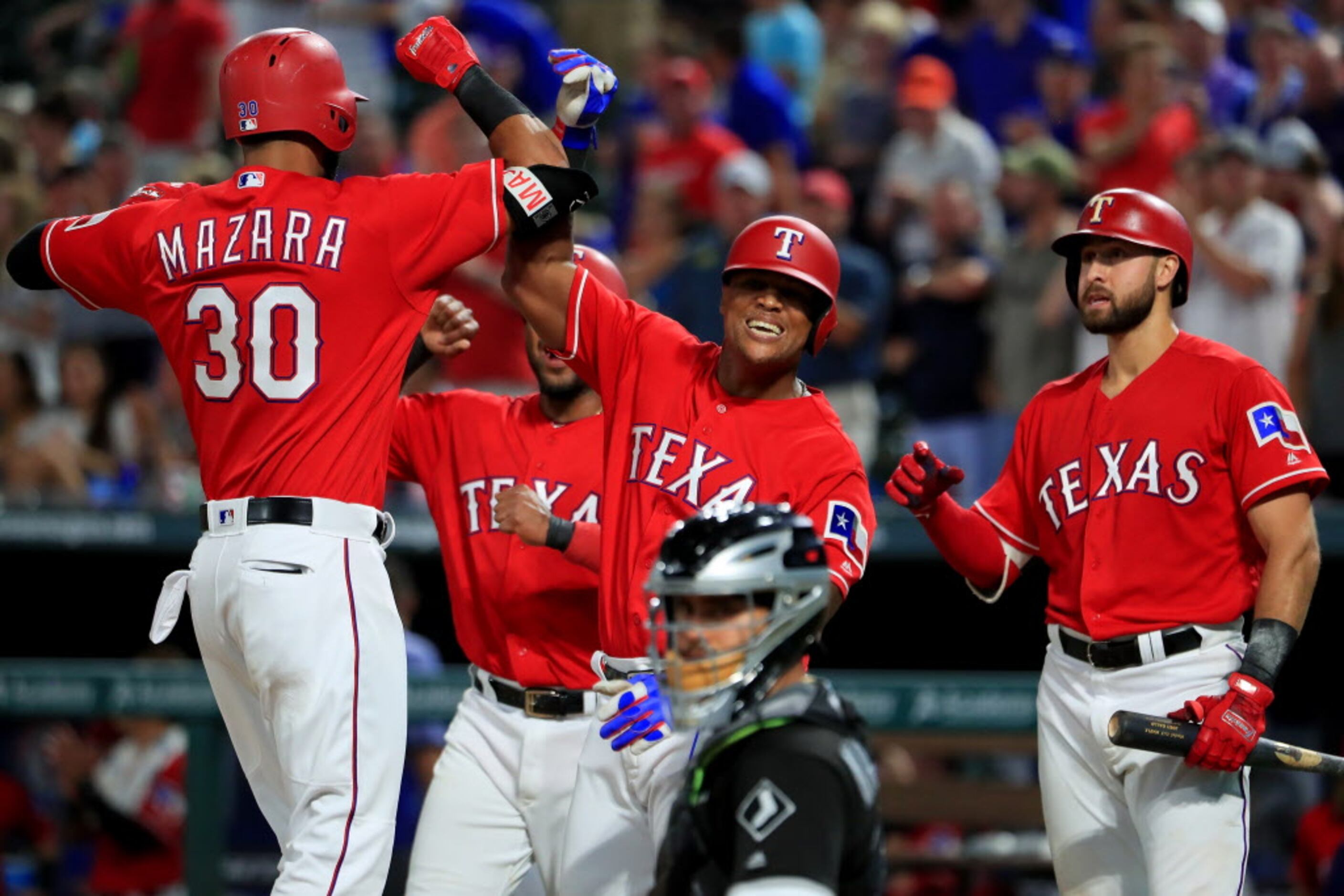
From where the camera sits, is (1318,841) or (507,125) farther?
(1318,841)

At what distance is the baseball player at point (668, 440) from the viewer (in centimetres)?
444

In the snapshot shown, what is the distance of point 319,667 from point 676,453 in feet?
3.24

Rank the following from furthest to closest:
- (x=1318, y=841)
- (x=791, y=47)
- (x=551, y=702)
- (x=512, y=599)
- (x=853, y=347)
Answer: (x=791, y=47), (x=853, y=347), (x=1318, y=841), (x=512, y=599), (x=551, y=702)

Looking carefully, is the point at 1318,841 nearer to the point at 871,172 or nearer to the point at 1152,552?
the point at 1152,552

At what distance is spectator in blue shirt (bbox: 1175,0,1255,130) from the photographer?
944 centimetres

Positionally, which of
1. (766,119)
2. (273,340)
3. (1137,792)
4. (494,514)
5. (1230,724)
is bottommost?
(1137,792)

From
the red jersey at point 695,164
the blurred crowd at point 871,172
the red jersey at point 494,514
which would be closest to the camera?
the red jersey at point 494,514

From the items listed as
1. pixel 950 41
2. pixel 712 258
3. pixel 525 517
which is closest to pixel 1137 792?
pixel 525 517

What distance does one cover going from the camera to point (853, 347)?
29.2 ft

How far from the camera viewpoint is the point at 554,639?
16.6 ft

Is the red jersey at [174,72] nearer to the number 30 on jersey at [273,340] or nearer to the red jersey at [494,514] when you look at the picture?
the red jersey at [494,514]

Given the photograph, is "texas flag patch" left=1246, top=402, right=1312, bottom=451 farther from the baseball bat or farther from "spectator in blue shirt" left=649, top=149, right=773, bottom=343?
"spectator in blue shirt" left=649, top=149, right=773, bottom=343

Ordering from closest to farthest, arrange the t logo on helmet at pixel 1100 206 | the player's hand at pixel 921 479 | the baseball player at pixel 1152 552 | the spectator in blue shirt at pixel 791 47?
1. the baseball player at pixel 1152 552
2. the player's hand at pixel 921 479
3. the t logo on helmet at pixel 1100 206
4. the spectator in blue shirt at pixel 791 47

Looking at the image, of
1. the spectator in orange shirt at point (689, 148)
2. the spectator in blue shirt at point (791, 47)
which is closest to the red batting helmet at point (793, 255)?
the spectator in orange shirt at point (689, 148)
